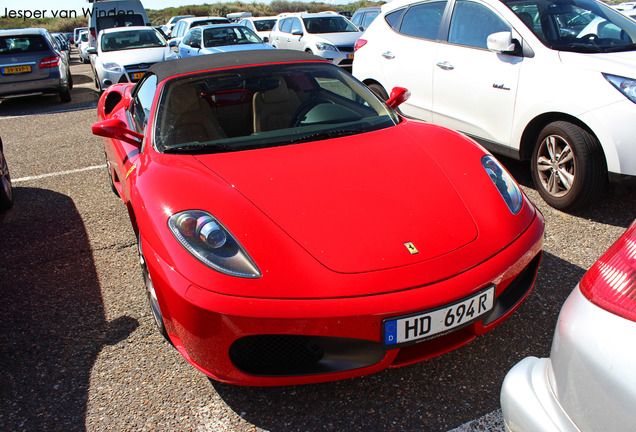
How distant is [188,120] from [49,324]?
4.35 feet

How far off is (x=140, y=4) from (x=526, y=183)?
627 inches

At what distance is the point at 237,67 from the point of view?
10.6 feet

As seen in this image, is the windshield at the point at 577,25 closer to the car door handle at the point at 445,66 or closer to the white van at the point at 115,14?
the car door handle at the point at 445,66

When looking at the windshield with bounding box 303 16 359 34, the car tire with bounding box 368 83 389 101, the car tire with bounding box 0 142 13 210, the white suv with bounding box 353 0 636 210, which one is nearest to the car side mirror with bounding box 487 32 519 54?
the white suv with bounding box 353 0 636 210

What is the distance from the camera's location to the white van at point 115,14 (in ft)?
52.6

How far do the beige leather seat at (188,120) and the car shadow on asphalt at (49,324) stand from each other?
40.2 inches

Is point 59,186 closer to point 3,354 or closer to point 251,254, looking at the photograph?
point 3,354

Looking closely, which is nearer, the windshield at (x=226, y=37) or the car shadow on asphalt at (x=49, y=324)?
the car shadow on asphalt at (x=49, y=324)

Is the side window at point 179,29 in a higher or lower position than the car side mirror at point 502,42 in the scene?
lower

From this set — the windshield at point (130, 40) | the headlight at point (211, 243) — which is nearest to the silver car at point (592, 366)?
the headlight at point (211, 243)

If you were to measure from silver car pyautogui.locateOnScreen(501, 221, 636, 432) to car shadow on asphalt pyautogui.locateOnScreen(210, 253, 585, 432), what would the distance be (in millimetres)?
711

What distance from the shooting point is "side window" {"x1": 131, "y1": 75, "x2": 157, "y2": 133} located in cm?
313

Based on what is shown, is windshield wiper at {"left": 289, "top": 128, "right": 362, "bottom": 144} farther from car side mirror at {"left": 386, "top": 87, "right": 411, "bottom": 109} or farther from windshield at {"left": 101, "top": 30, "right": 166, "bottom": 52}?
windshield at {"left": 101, "top": 30, "right": 166, "bottom": 52}

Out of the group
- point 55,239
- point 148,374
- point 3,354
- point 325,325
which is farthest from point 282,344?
point 55,239
